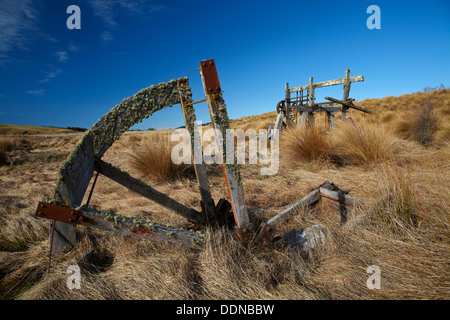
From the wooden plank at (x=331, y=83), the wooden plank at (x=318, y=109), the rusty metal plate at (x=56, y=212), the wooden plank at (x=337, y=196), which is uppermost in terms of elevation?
the wooden plank at (x=331, y=83)

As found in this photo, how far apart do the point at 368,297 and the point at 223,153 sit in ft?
5.11

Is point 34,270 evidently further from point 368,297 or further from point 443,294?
point 443,294

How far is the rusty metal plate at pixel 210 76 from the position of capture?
1824mm

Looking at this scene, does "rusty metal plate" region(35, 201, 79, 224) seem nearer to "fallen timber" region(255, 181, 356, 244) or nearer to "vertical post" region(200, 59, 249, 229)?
"vertical post" region(200, 59, 249, 229)

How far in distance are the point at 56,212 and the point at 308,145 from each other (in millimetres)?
5821

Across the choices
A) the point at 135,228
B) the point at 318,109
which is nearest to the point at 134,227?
the point at 135,228

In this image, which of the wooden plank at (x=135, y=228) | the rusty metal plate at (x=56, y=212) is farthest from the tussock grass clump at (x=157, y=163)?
the rusty metal plate at (x=56, y=212)

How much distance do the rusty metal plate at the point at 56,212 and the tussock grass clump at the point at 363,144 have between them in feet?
18.5

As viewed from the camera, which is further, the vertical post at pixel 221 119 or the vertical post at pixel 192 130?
the vertical post at pixel 192 130

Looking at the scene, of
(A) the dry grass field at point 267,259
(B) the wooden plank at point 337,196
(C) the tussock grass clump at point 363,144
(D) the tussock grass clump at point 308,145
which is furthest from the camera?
(D) the tussock grass clump at point 308,145

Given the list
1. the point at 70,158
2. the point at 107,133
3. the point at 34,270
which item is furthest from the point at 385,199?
the point at 34,270

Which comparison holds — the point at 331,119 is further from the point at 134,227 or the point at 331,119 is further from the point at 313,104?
the point at 134,227

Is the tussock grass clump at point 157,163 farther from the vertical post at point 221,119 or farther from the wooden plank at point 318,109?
the wooden plank at point 318,109
